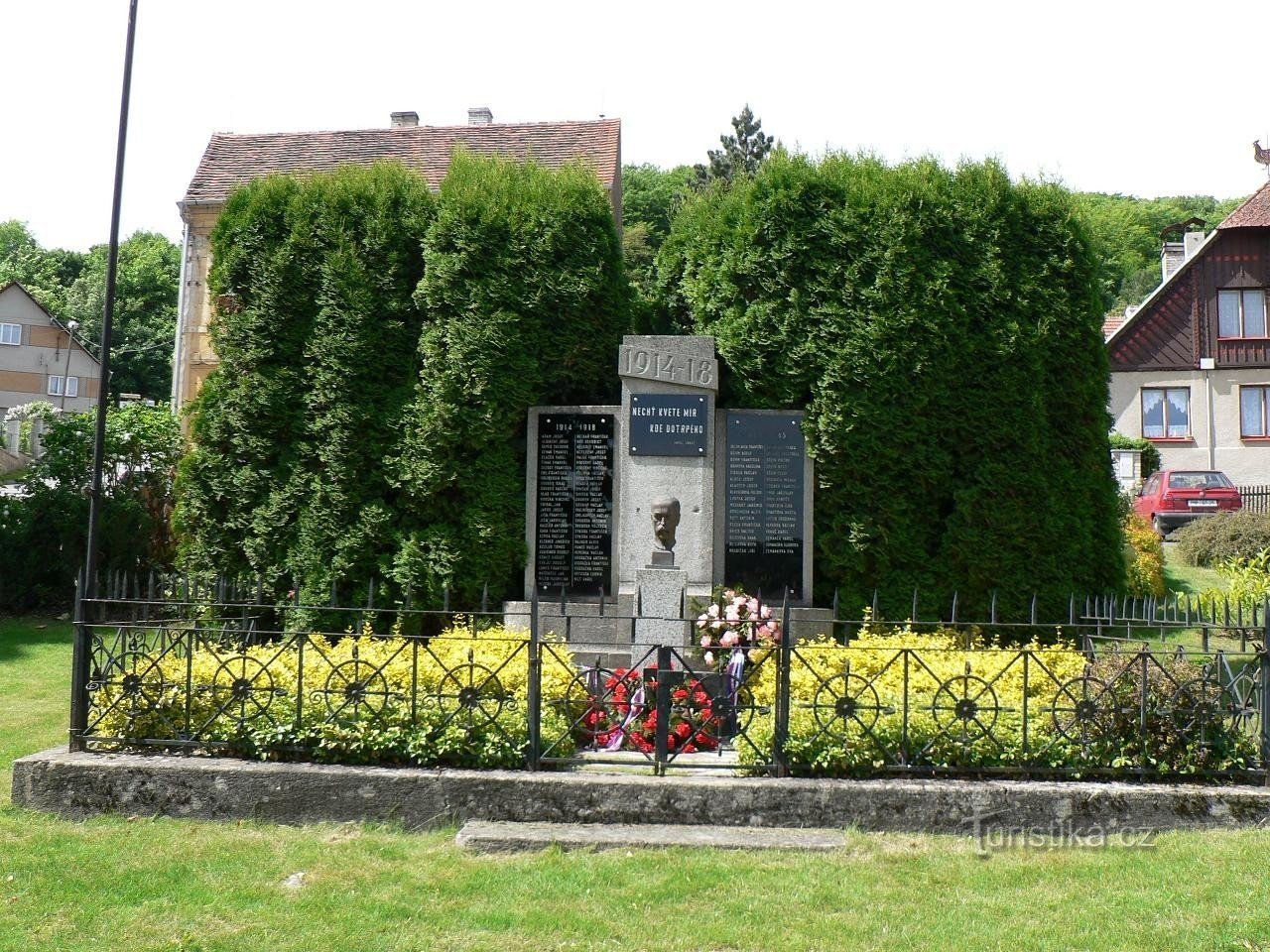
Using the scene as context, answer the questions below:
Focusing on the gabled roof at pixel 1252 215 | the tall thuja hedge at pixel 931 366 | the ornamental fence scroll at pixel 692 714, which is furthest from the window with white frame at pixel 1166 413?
the ornamental fence scroll at pixel 692 714

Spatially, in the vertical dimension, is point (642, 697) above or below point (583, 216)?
below

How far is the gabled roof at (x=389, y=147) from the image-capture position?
21.7 metres

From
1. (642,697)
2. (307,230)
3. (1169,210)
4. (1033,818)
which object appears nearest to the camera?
(1033,818)

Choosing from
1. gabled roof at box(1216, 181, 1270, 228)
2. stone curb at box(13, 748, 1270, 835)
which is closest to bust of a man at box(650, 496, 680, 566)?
stone curb at box(13, 748, 1270, 835)

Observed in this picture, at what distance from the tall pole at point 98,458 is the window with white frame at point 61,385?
4501cm

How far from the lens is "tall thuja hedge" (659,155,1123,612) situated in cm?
991

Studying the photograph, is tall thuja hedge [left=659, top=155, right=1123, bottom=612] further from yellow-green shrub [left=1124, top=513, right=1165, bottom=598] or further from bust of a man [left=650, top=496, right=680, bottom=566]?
bust of a man [left=650, top=496, right=680, bottom=566]

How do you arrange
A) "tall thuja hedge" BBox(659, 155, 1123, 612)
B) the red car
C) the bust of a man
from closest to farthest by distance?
the bust of a man → "tall thuja hedge" BBox(659, 155, 1123, 612) → the red car

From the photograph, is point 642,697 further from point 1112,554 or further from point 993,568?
point 1112,554

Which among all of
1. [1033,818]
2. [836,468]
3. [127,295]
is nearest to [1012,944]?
[1033,818]

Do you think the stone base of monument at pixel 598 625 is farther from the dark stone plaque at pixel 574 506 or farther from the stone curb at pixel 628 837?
the stone curb at pixel 628 837

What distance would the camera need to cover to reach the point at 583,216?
1052 centimetres

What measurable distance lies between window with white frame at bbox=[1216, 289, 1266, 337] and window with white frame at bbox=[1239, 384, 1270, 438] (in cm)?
150

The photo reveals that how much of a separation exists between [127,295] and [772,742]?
5378 centimetres
